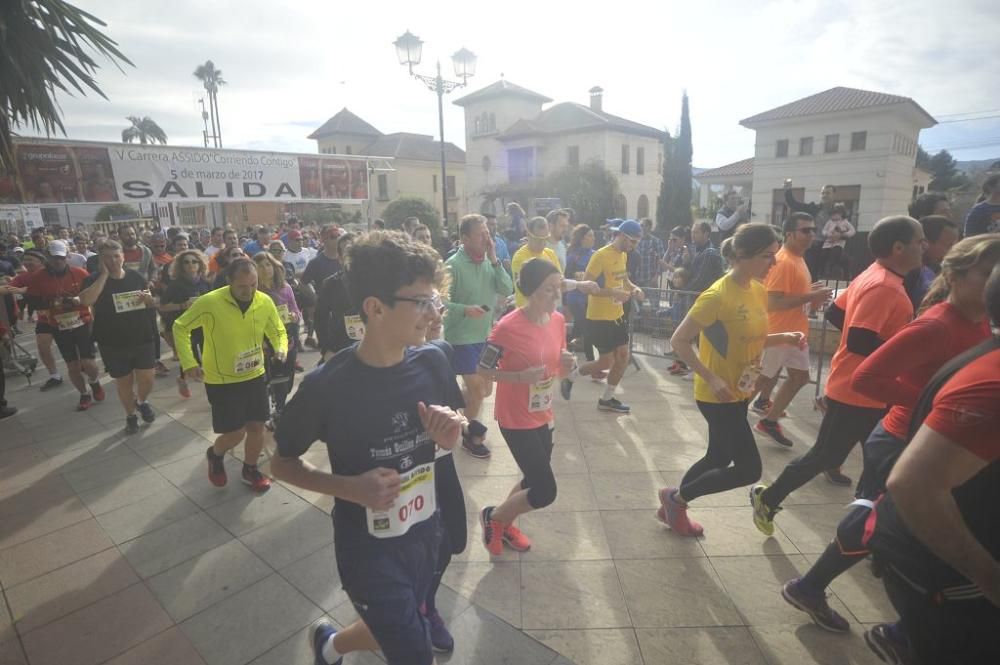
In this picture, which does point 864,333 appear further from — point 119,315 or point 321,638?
point 119,315

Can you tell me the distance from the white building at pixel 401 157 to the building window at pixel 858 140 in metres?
33.2

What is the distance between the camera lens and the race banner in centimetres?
1018

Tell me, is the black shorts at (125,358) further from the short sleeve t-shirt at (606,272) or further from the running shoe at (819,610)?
the running shoe at (819,610)

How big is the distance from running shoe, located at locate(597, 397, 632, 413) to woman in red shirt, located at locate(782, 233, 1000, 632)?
11.7 feet

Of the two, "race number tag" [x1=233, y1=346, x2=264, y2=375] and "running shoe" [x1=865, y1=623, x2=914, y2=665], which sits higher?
"race number tag" [x1=233, y1=346, x2=264, y2=375]

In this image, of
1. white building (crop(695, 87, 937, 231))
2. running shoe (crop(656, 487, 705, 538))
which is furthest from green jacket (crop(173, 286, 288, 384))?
white building (crop(695, 87, 937, 231))

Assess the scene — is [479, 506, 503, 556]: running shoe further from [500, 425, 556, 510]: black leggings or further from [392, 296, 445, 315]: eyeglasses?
[392, 296, 445, 315]: eyeglasses

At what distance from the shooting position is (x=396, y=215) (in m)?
29.0

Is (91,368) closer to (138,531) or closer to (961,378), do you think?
(138,531)

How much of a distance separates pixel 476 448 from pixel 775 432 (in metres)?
2.93

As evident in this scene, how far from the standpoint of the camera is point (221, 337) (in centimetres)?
418

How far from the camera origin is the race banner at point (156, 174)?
1018 cm

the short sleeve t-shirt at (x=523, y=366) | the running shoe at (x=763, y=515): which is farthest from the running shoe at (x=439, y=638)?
the running shoe at (x=763, y=515)

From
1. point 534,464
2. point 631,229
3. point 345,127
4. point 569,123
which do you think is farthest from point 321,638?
point 345,127
